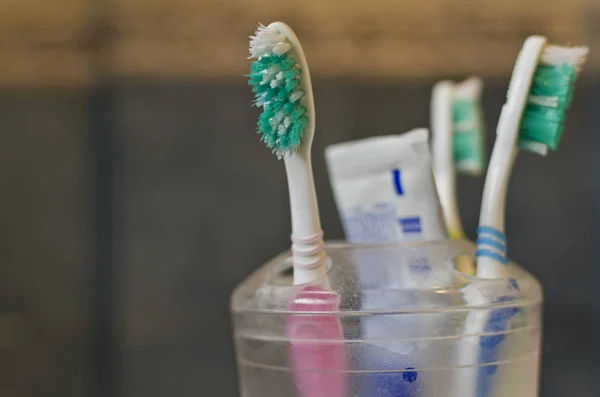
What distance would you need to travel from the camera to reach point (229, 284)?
779 mm

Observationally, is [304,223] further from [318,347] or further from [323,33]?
[323,33]

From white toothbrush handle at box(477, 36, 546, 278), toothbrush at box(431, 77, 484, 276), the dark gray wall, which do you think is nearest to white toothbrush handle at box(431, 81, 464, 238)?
toothbrush at box(431, 77, 484, 276)

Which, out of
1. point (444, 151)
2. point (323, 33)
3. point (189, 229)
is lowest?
point (189, 229)

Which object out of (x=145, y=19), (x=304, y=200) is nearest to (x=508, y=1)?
(x=145, y=19)

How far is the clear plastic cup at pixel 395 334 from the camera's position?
0.35 metres

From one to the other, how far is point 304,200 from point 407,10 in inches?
20.1

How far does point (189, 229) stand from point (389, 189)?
1.29 ft

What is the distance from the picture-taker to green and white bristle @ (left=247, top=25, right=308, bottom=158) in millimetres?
345

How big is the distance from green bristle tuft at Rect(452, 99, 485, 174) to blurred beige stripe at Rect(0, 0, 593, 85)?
0.88 feet

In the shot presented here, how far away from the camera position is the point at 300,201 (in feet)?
1.20

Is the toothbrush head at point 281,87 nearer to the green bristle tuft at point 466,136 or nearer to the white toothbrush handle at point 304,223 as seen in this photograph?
Result: the white toothbrush handle at point 304,223

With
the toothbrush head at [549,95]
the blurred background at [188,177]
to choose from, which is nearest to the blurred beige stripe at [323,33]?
the blurred background at [188,177]

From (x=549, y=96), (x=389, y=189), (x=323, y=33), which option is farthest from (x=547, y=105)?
(x=323, y=33)

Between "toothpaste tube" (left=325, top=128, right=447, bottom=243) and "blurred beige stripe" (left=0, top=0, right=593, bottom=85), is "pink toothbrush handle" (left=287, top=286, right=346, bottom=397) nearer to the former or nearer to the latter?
"toothpaste tube" (left=325, top=128, right=447, bottom=243)
